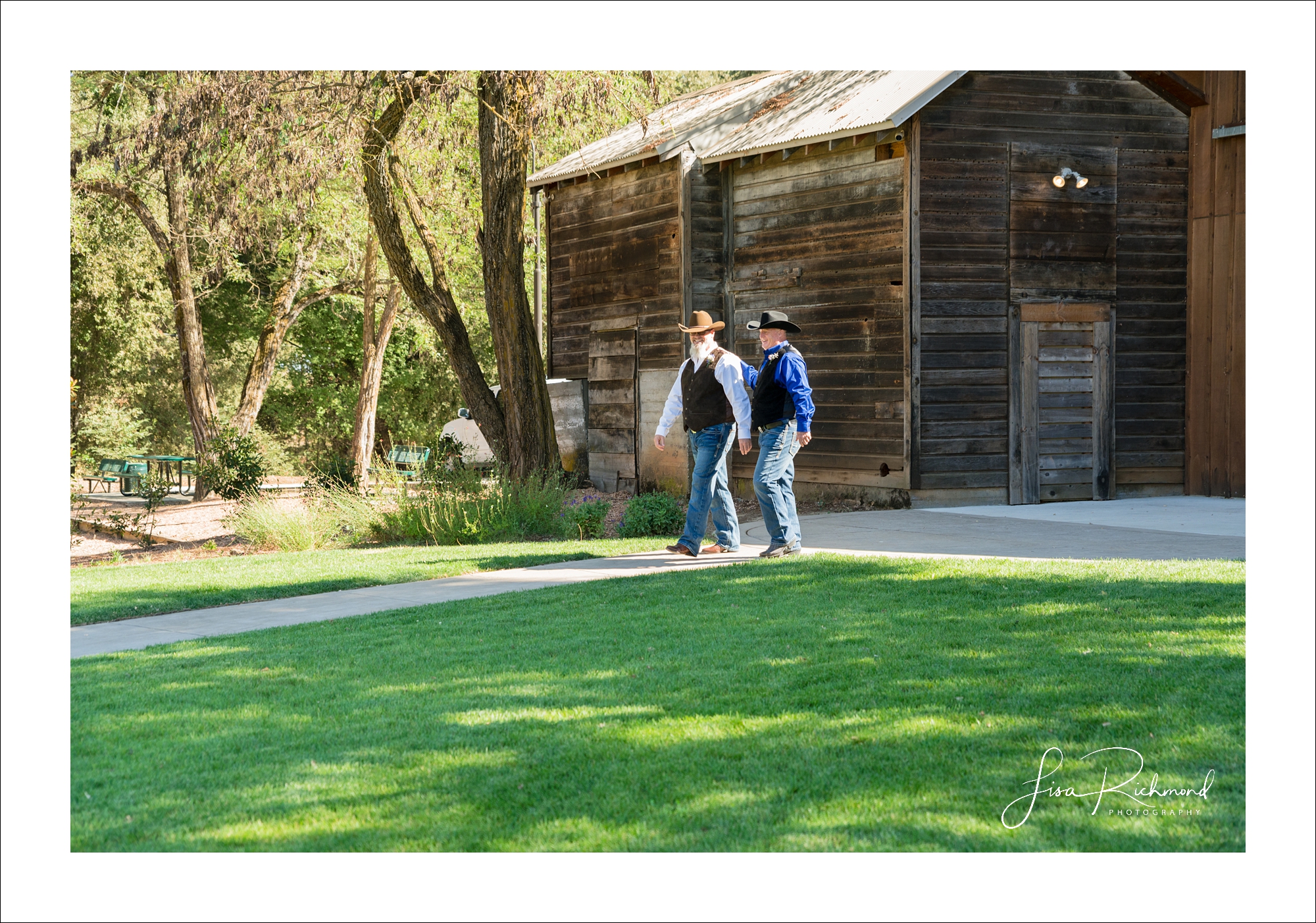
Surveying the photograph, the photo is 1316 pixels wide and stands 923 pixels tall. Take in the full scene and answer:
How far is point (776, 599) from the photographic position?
7605 mm

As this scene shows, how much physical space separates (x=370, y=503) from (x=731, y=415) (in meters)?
5.73

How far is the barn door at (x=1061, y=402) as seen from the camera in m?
14.3

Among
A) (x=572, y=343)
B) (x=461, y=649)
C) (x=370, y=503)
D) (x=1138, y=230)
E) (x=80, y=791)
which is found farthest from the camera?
(x=572, y=343)

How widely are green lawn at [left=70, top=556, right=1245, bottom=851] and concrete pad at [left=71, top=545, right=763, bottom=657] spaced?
16.8 inches

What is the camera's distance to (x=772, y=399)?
9.34m

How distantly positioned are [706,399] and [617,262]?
858cm

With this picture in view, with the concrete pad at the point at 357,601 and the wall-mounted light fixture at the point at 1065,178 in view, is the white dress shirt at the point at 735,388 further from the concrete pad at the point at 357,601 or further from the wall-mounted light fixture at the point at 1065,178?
the wall-mounted light fixture at the point at 1065,178

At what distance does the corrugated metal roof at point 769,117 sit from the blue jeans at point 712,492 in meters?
4.98

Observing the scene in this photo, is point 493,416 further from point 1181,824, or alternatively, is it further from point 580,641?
point 1181,824

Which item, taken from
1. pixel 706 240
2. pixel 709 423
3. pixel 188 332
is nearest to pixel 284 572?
pixel 709 423

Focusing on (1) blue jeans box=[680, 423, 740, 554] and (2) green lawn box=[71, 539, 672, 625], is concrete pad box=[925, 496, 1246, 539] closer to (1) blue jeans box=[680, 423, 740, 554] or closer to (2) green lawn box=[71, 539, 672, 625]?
(1) blue jeans box=[680, 423, 740, 554]

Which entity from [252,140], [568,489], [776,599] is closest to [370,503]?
[568,489]

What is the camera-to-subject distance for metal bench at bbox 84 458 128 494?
2476 cm
